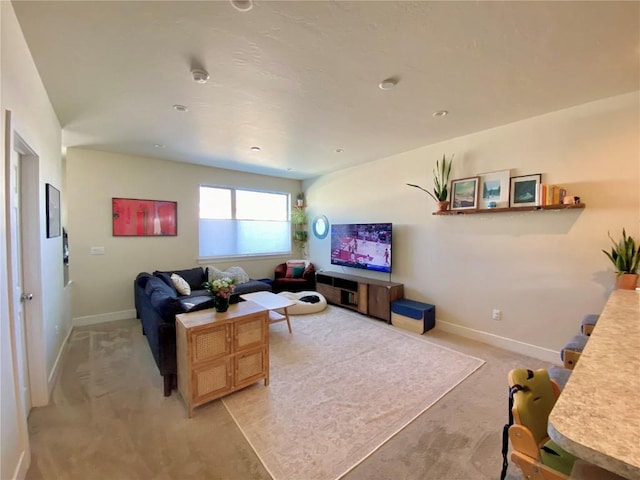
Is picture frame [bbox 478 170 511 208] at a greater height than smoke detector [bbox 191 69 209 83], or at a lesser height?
lesser

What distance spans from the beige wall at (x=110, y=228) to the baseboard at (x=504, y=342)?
4.43 m

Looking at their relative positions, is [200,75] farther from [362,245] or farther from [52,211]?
[362,245]

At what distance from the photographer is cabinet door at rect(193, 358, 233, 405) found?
7.10ft

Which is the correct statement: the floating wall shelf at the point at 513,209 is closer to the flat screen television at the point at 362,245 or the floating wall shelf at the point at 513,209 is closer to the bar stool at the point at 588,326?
the flat screen television at the point at 362,245

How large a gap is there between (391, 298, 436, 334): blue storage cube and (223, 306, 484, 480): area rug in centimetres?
20

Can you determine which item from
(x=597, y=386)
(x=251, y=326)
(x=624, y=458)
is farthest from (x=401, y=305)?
(x=624, y=458)

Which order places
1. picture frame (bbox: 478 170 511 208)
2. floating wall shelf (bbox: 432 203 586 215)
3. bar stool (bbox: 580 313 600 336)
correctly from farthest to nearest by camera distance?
picture frame (bbox: 478 170 511 208)
floating wall shelf (bbox: 432 203 586 215)
bar stool (bbox: 580 313 600 336)

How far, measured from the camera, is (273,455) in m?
1.77

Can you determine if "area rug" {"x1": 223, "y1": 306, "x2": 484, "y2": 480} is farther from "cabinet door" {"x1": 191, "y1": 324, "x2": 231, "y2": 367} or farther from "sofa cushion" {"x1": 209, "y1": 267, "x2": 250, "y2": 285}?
"sofa cushion" {"x1": 209, "y1": 267, "x2": 250, "y2": 285}

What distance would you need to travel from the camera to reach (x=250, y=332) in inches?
95.1

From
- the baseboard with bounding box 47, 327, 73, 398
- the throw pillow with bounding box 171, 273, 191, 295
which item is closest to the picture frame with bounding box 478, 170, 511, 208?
the throw pillow with bounding box 171, 273, 191, 295

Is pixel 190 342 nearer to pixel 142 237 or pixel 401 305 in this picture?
pixel 401 305

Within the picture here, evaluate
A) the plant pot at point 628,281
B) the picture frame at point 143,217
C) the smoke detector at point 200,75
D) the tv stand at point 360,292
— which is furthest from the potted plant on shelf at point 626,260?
the picture frame at point 143,217

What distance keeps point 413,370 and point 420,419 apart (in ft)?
2.41
